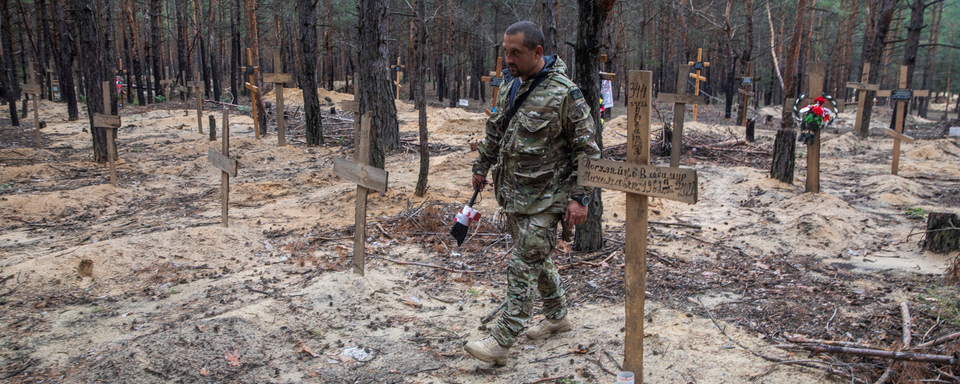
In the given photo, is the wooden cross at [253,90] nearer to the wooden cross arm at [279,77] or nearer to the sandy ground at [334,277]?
the wooden cross arm at [279,77]

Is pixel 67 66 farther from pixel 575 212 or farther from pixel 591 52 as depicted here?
pixel 575 212

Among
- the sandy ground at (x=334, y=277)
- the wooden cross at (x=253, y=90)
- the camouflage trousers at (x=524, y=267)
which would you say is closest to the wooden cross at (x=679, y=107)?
the sandy ground at (x=334, y=277)

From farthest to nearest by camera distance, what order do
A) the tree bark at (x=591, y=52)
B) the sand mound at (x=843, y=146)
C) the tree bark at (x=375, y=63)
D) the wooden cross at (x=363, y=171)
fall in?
the sand mound at (x=843, y=146), the tree bark at (x=375, y=63), the tree bark at (x=591, y=52), the wooden cross at (x=363, y=171)

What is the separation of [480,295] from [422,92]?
3566 mm

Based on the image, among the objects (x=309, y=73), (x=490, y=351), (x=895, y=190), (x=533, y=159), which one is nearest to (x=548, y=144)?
(x=533, y=159)

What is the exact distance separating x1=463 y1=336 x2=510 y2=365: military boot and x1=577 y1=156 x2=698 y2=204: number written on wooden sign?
1.24 m

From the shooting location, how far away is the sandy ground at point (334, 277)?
3482mm

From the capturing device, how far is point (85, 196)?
803 centimetres

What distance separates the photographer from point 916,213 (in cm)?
731

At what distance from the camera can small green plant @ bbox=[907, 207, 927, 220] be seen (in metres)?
7.15

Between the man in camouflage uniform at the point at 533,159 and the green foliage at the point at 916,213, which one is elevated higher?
the man in camouflage uniform at the point at 533,159

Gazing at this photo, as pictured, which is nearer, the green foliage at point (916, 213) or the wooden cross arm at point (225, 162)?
the wooden cross arm at point (225, 162)

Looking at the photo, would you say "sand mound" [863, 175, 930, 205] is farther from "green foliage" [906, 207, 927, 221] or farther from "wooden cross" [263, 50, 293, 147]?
"wooden cross" [263, 50, 293, 147]

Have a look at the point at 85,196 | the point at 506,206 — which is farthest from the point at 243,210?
the point at 506,206
